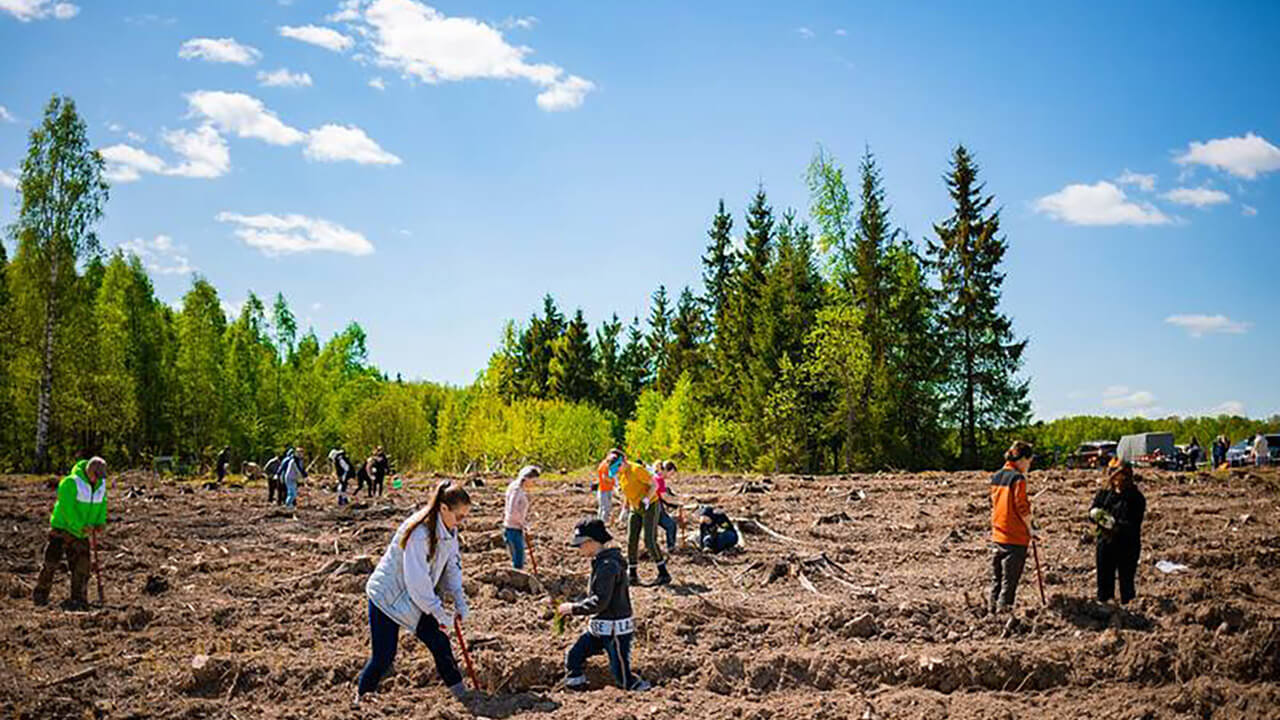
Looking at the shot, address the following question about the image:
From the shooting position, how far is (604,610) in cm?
822

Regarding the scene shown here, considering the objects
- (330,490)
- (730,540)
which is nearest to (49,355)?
(330,490)

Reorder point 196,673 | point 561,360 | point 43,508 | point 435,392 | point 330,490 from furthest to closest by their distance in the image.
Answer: point 435,392 → point 561,360 → point 330,490 → point 43,508 → point 196,673

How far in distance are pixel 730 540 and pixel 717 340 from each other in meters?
35.0

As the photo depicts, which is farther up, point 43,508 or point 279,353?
point 279,353

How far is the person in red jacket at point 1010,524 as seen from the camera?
10.6 meters

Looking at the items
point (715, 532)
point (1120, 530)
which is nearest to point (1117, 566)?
point (1120, 530)

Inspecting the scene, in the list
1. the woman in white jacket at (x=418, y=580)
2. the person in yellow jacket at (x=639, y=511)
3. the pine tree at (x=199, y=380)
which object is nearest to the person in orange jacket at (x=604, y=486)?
the person in yellow jacket at (x=639, y=511)

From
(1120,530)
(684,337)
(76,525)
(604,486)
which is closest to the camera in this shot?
(1120,530)

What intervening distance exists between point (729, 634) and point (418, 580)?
4476 mm

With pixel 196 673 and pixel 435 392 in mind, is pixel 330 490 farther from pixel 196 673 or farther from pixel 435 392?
pixel 435 392

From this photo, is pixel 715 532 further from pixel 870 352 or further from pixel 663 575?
pixel 870 352

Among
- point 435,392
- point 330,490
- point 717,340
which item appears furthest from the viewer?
point 435,392

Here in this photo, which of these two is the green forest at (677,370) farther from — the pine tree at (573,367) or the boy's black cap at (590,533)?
the boy's black cap at (590,533)

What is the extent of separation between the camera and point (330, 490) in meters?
34.1
